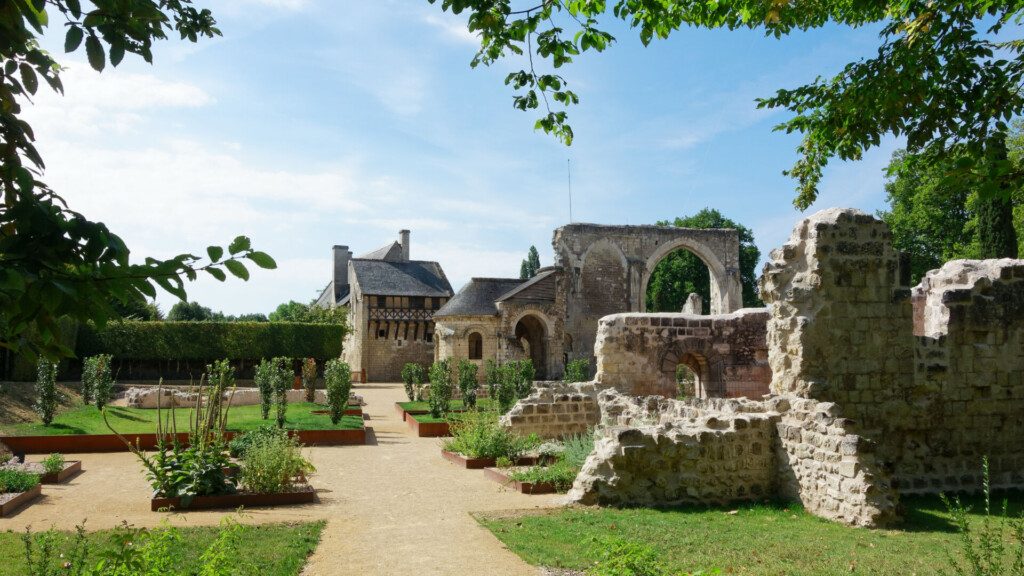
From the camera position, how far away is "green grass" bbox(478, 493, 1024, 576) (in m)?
5.54

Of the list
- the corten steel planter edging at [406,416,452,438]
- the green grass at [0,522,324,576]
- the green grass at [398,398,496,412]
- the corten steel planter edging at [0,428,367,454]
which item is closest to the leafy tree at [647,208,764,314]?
the green grass at [398,398,496,412]

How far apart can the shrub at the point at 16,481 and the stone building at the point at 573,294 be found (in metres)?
22.4

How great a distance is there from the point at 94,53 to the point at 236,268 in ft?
2.58

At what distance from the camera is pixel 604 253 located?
111ft

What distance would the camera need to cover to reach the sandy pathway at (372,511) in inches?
233

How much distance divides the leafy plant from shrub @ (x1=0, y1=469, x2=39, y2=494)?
9.49 meters

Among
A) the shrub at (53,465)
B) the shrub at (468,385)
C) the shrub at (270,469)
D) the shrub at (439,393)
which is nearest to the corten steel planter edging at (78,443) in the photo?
the shrub at (53,465)

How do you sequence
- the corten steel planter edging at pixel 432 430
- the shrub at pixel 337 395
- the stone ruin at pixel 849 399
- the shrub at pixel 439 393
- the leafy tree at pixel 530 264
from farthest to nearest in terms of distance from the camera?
1. the leafy tree at pixel 530 264
2. the shrub at pixel 439 393
3. the shrub at pixel 337 395
4. the corten steel planter edging at pixel 432 430
5. the stone ruin at pixel 849 399

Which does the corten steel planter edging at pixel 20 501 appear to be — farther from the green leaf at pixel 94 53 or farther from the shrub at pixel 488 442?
the green leaf at pixel 94 53

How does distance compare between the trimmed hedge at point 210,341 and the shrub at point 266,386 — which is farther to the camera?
the trimmed hedge at point 210,341

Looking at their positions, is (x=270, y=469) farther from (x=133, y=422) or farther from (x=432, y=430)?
(x=133, y=422)

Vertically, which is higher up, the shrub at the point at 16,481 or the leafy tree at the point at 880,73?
the leafy tree at the point at 880,73

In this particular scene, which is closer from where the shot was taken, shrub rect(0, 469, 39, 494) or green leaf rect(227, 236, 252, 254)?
green leaf rect(227, 236, 252, 254)

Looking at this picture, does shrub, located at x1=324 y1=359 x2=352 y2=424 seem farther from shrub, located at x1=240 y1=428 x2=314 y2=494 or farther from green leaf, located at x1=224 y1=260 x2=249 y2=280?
green leaf, located at x1=224 y1=260 x2=249 y2=280
